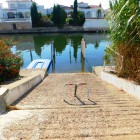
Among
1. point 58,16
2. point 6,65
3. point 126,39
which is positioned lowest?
point 6,65

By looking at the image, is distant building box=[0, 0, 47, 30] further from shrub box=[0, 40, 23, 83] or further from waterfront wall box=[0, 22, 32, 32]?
shrub box=[0, 40, 23, 83]

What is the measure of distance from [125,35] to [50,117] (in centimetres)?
378

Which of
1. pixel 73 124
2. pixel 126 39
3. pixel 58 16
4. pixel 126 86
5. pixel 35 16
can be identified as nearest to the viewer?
pixel 73 124

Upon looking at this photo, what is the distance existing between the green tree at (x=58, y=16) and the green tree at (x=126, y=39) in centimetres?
3764

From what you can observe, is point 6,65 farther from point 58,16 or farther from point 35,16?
point 35,16

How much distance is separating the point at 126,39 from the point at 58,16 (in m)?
38.6

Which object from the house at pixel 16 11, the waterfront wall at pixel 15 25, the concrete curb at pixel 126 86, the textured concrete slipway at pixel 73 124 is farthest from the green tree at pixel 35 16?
the textured concrete slipway at pixel 73 124

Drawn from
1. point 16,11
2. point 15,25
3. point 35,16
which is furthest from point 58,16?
point 16,11

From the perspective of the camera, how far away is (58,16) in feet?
144

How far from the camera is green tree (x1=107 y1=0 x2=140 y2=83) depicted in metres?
5.73

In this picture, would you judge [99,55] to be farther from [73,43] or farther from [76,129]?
[76,129]

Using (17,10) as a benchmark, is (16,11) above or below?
below

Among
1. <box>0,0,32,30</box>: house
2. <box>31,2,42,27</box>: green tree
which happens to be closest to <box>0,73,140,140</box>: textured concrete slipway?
<box>31,2,42,27</box>: green tree

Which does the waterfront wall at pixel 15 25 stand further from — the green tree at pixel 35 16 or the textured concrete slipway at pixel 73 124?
the textured concrete slipway at pixel 73 124
